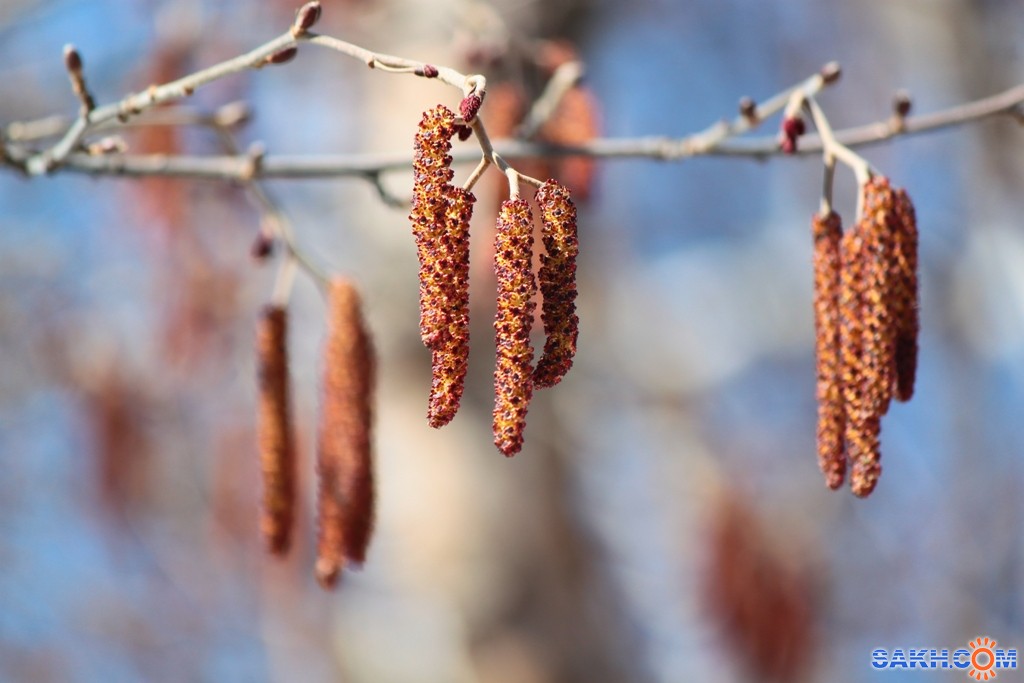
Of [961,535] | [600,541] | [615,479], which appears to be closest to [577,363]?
[600,541]

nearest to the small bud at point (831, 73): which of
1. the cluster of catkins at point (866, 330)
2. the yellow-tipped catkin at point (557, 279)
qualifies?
the cluster of catkins at point (866, 330)

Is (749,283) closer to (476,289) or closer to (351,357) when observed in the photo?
(476,289)

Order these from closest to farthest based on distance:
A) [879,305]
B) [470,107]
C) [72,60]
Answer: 1. [470,107]
2. [879,305]
3. [72,60]

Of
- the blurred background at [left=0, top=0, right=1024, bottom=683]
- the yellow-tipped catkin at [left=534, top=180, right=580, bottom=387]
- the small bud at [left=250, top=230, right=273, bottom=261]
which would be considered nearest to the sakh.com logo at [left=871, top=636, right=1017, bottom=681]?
the blurred background at [left=0, top=0, right=1024, bottom=683]

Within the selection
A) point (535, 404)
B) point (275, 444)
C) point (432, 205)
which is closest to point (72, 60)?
point (275, 444)

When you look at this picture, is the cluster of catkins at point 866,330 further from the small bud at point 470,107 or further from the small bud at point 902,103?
the small bud at point 470,107

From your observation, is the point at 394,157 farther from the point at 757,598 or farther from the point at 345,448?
the point at 757,598
